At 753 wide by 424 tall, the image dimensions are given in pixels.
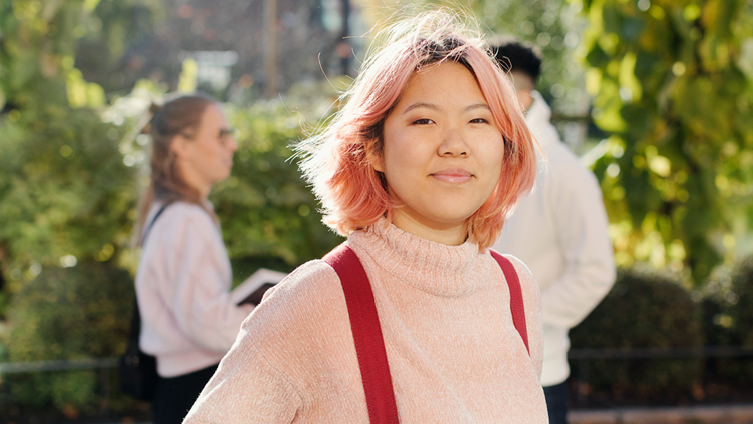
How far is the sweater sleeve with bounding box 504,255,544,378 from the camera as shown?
4.79 feet

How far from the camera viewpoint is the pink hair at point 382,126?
1.28 metres

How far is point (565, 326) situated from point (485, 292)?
56.4 inches

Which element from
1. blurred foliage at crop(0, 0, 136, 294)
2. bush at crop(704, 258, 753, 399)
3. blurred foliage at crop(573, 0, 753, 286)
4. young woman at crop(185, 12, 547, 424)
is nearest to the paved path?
bush at crop(704, 258, 753, 399)

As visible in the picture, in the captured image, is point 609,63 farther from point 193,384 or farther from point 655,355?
point 193,384

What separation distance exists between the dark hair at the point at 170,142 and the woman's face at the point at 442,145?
1.49 m

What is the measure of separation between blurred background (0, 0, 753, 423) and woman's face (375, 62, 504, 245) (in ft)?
11.8

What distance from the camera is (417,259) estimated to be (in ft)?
4.20

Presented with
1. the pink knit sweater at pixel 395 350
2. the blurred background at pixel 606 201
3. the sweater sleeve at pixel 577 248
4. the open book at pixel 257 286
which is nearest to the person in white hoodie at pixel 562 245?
the sweater sleeve at pixel 577 248

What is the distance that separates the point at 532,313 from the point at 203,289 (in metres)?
1.28

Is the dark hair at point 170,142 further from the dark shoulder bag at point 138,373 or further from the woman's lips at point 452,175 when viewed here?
the woman's lips at point 452,175

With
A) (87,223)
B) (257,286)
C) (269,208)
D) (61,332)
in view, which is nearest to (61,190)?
(87,223)

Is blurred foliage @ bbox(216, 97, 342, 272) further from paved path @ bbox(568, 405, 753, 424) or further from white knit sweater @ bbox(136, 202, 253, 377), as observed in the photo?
white knit sweater @ bbox(136, 202, 253, 377)

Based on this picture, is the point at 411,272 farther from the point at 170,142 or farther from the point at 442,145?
the point at 170,142

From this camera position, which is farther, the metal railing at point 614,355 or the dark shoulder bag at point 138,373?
the metal railing at point 614,355
